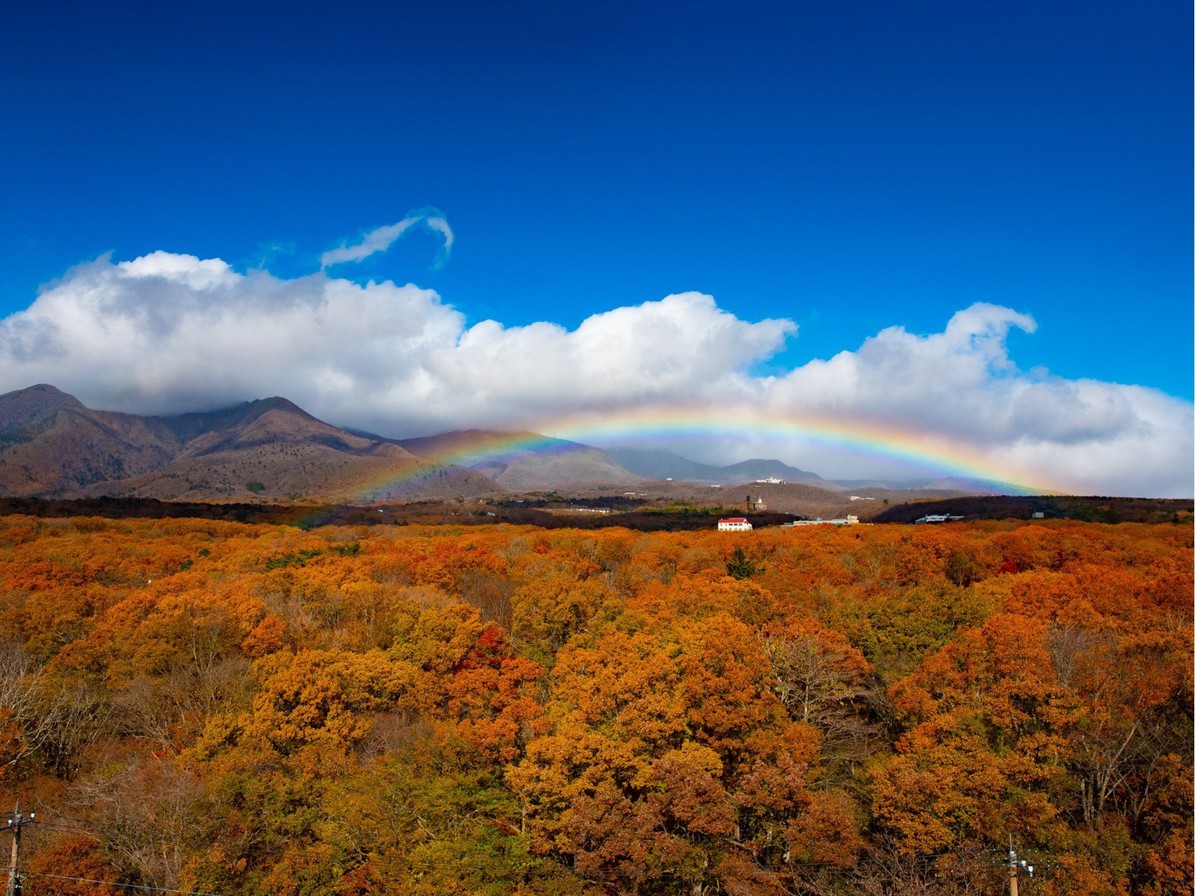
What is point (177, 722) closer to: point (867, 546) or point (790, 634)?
point (790, 634)

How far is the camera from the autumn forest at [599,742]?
2152cm

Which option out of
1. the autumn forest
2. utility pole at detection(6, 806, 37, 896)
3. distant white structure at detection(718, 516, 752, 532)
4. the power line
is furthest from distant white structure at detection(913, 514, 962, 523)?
utility pole at detection(6, 806, 37, 896)

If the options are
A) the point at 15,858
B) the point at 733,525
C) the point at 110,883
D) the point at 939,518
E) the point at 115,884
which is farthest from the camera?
the point at 939,518

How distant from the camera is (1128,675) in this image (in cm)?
2845

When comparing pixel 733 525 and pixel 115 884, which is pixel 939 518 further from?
pixel 115 884

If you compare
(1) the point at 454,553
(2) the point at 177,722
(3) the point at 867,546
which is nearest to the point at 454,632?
(2) the point at 177,722

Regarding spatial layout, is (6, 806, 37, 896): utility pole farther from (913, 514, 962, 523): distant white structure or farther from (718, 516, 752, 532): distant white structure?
(913, 514, 962, 523): distant white structure

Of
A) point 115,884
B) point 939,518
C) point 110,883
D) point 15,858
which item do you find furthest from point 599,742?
point 939,518

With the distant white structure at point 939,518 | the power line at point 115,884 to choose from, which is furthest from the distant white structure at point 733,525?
the power line at point 115,884

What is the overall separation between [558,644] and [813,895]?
21.2 metres

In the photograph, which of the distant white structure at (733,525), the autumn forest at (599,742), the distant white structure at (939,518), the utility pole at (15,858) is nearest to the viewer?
the utility pole at (15,858)

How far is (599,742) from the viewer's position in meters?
24.3

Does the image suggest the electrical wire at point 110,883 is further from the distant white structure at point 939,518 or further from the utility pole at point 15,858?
the distant white structure at point 939,518

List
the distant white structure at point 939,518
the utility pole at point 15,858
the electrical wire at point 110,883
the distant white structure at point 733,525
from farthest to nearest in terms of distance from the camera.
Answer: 1. the distant white structure at point 939,518
2. the distant white structure at point 733,525
3. the electrical wire at point 110,883
4. the utility pole at point 15,858
